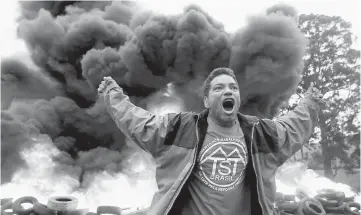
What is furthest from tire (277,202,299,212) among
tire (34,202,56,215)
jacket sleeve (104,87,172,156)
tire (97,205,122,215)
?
jacket sleeve (104,87,172,156)

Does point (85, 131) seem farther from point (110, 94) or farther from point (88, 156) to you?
point (110, 94)

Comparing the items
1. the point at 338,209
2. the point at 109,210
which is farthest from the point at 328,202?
the point at 109,210

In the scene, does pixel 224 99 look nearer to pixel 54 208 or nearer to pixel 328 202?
pixel 54 208

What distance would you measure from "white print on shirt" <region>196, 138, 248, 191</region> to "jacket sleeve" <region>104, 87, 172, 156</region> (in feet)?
1.12

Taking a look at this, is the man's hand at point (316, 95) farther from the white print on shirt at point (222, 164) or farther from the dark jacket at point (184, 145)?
the white print on shirt at point (222, 164)

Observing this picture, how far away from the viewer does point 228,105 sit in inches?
100

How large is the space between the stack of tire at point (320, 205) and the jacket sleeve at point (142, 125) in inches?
251

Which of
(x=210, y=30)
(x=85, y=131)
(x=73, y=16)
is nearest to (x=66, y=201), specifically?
(x=85, y=131)

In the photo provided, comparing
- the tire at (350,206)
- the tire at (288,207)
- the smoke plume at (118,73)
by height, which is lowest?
the tire at (350,206)

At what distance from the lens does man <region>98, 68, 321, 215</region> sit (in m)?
2.30

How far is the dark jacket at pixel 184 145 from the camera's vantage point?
230cm

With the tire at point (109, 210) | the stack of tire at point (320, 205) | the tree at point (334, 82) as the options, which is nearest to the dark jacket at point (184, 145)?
the stack of tire at point (320, 205)

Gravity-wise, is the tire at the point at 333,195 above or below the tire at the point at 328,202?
above

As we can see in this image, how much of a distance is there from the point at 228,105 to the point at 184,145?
48 centimetres
